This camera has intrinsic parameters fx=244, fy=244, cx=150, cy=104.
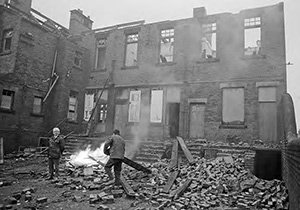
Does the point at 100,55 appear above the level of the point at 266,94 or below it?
above

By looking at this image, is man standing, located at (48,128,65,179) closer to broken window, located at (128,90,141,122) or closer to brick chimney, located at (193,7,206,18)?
broken window, located at (128,90,141,122)

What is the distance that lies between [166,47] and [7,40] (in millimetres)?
10748

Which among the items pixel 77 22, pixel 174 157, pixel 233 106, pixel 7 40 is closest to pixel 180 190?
pixel 174 157

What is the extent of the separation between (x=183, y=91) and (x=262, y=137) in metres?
5.47

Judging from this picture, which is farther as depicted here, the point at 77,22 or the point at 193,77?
the point at 77,22

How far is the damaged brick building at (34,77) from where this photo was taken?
14.9 m

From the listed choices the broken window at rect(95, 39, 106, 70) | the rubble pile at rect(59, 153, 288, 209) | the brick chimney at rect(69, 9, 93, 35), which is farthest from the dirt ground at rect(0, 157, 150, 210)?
the brick chimney at rect(69, 9, 93, 35)

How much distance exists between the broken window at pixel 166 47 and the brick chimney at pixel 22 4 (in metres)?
10.2

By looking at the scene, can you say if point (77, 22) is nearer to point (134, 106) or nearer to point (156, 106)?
point (134, 106)

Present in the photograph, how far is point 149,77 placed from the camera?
17438 mm

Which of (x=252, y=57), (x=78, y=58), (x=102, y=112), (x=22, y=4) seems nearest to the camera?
(x=252, y=57)

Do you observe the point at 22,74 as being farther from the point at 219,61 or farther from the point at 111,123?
the point at 219,61

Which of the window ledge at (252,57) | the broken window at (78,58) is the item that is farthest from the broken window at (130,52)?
the window ledge at (252,57)

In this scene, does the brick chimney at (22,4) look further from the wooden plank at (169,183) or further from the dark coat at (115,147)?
the wooden plank at (169,183)
